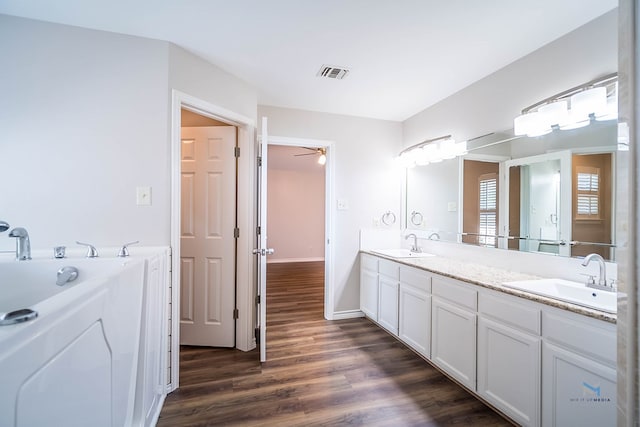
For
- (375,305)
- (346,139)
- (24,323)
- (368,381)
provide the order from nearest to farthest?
(24,323) → (368,381) → (375,305) → (346,139)

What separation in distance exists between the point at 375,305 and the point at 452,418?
132 cm

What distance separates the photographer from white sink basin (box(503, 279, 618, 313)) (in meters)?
1.33

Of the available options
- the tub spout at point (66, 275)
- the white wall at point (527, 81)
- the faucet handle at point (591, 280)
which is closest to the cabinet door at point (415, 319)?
the faucet handle at point (591, 280)

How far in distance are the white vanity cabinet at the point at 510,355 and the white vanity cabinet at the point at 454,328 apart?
6cm

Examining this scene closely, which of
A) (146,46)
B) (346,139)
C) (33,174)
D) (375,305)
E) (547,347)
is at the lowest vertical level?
(375,305)

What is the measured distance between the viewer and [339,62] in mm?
2096

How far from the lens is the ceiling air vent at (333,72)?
218 centimetres

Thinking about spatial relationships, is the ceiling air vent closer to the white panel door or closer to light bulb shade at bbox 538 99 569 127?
the white panel door

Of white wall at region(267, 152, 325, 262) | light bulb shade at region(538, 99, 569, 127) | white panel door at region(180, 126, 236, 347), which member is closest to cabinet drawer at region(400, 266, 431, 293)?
light bulb shade at region(538, 99, 569, 127)

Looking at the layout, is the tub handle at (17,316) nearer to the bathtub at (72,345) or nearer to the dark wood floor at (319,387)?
the bathtub at (72,345)

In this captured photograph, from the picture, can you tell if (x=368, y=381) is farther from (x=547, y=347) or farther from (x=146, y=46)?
(x=146, y=46)

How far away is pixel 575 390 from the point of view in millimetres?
1222

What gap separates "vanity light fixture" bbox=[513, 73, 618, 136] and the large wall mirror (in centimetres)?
5

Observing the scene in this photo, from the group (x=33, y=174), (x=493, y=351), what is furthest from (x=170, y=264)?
(x=493, y=351)
